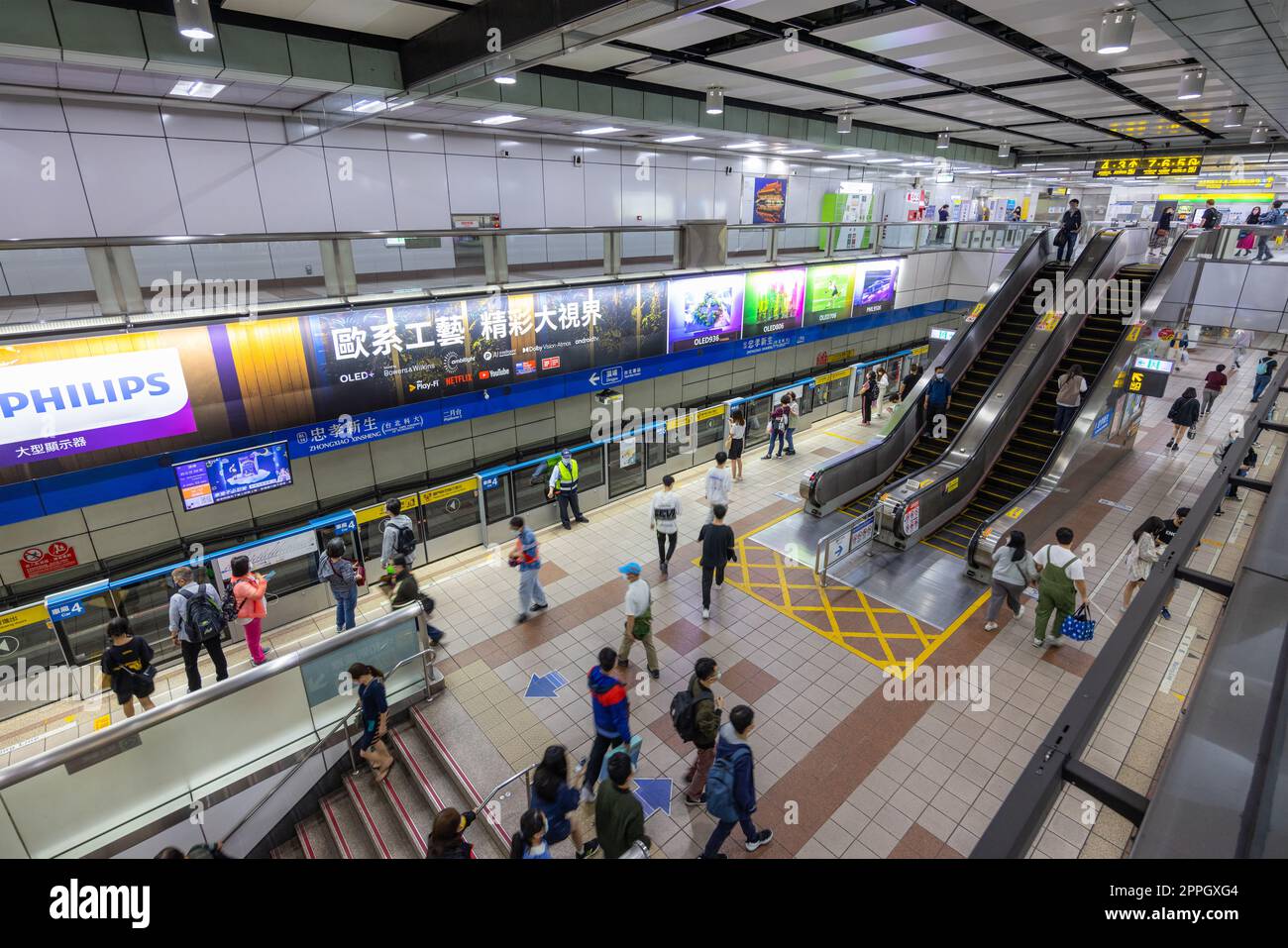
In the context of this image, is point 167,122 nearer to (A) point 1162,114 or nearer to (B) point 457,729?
(B) point 457,729

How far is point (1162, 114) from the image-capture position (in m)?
12.5

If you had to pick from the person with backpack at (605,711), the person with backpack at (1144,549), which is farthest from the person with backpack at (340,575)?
the person with backpack at (1144,549)

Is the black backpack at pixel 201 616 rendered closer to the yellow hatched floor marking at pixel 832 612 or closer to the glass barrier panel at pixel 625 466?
the yellow hatched floor marking at pixel 832 612

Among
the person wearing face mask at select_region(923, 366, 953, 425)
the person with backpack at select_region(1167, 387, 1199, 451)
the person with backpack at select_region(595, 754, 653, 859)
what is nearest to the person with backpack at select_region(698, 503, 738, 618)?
the person with backpack at select_region(595, 754, 653, 859)

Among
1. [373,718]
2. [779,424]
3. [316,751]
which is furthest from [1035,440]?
[316,751]

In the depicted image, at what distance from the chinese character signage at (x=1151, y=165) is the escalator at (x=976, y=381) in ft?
15.2

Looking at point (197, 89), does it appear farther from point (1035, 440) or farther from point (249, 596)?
point (1035, 440)

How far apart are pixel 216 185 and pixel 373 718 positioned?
8053 mm

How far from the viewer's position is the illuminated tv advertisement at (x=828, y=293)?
14430 millimetres

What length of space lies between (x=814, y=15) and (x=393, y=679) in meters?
8.72

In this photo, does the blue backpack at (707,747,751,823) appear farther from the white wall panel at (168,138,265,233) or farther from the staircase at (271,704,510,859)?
the white wall panel at (168,138,265,233)

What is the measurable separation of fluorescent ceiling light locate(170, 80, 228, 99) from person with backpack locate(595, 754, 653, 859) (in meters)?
8.26

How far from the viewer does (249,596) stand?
289 inches
